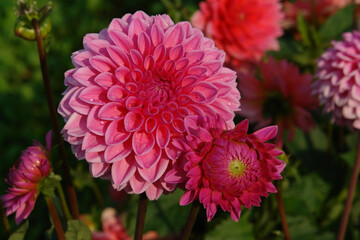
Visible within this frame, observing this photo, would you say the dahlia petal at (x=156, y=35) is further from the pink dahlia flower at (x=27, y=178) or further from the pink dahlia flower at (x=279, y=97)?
the pink dahlia flower at (x=279, y=97)

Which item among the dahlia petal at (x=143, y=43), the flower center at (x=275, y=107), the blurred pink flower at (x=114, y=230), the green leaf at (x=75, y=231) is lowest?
the blurred pink flower at (x=114, y=230)

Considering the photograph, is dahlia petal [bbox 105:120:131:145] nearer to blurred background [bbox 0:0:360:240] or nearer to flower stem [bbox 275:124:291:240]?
blurred background [bbox 0:0:360:240]

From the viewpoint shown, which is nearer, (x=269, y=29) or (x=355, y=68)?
(x=355, y=68)

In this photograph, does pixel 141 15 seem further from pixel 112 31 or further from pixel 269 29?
pixel 269 29

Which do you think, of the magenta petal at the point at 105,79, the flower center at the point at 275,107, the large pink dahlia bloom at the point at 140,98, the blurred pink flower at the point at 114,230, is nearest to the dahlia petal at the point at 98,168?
the large pink dahlia bloom at the point at 140,98

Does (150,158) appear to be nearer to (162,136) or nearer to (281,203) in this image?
(162,136)

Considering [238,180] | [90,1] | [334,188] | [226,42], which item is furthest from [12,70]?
[238,180]

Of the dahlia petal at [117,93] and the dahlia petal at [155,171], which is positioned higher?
the dahlia petal at [117,93]
